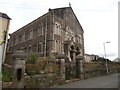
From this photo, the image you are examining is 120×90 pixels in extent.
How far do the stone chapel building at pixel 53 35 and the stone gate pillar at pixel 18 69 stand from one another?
10507 millimetres

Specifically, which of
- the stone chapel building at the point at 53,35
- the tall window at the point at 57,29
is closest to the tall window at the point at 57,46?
the stone chapel building at the point at 53,35

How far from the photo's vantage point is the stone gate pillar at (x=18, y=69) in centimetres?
725

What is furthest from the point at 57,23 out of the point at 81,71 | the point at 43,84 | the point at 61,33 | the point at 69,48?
the point at 43,84

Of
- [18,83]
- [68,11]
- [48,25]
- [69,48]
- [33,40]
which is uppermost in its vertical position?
[68,11]

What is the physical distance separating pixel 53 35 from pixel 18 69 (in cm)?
1259

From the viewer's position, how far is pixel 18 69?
757 centimetres

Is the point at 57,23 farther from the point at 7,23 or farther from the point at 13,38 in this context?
the point at 13,38

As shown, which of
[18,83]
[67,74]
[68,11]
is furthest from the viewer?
[68,11]

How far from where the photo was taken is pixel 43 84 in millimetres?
8805

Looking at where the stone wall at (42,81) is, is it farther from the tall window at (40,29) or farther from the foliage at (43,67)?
the tall window at (40,29)

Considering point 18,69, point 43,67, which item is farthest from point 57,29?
point 18,69

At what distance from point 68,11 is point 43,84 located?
1977cm

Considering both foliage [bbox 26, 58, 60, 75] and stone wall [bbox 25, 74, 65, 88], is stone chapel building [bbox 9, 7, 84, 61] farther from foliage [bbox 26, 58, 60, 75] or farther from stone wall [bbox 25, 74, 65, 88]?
stone wall [bbox 25, 74, 65, 88]

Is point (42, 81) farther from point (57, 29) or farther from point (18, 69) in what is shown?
point (57, 29)
